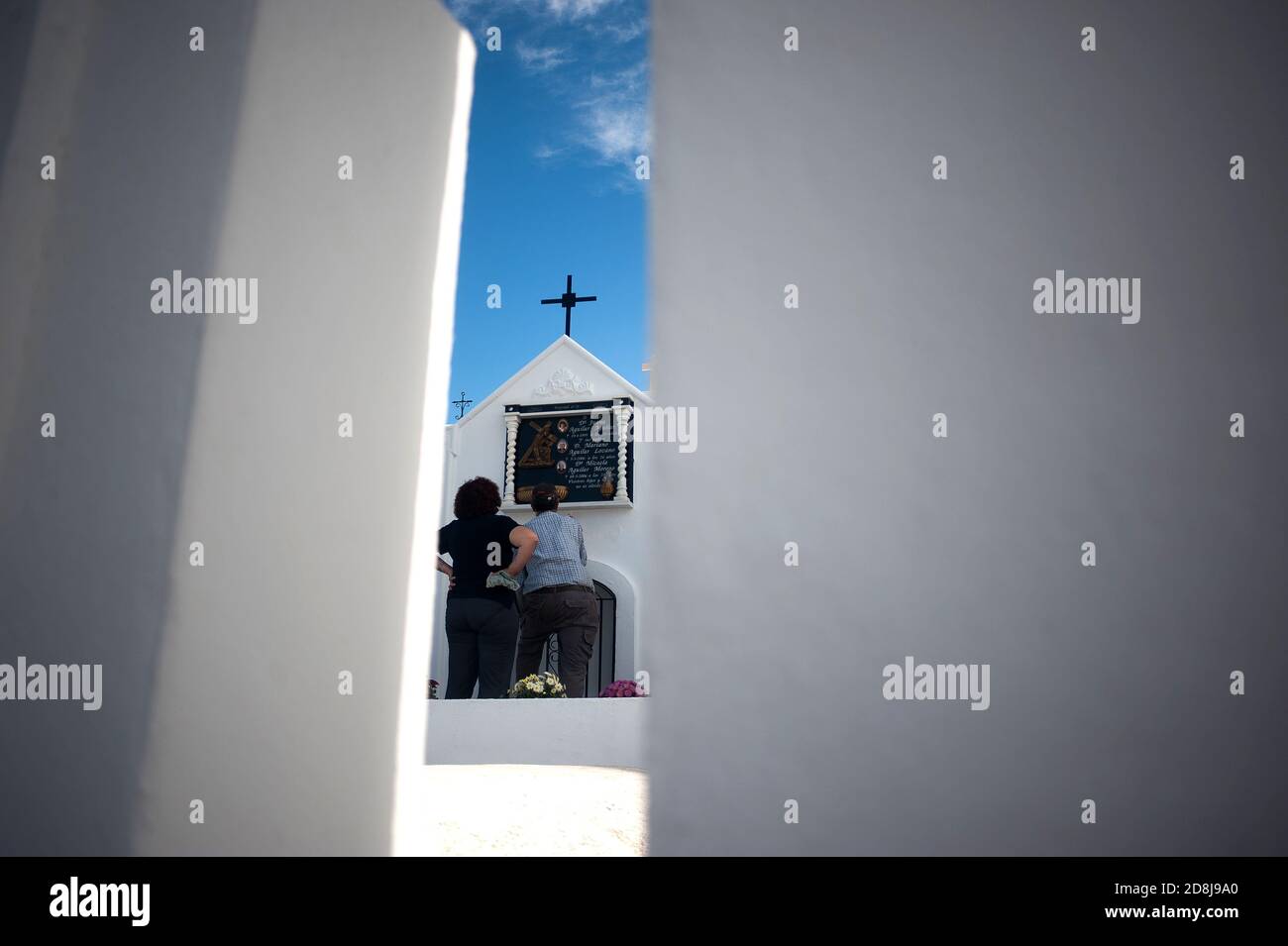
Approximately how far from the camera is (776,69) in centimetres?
225

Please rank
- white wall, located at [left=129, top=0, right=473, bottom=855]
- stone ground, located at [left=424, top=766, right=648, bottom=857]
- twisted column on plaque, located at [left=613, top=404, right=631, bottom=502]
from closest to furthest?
white wall, located at [left=129, top=0, right=473, bottom=855] → stone ground, located at [left=424, top=766, right=648, bottom=857] → twisted column on plaque, located at [left=613, top=404, right=631, bottom=502]

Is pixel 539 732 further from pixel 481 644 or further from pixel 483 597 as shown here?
pixel 483 597

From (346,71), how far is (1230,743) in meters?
2.82

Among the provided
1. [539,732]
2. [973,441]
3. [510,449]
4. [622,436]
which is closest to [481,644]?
[539,732]

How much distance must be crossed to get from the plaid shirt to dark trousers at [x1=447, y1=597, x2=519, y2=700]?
298 mm

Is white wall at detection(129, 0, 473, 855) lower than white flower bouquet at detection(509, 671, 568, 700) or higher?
higher

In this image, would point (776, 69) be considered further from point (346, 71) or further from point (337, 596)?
point (337, 596)

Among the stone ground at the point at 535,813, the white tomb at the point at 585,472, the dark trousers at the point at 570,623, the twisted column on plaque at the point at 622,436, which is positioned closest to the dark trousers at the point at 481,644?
the dark trousers at the point at 570,623

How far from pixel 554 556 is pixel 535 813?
Result: 237cm

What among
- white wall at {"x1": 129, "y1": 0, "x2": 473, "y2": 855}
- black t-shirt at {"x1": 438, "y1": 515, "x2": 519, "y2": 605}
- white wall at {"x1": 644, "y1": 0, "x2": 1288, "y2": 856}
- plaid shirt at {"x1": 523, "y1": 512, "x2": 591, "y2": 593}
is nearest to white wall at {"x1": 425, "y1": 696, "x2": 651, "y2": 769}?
black t-shirt at {"x1": 438, "y1": 515, "x2": 519, "y2": 605}

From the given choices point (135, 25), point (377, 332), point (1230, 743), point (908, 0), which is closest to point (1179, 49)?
point (908, 0)

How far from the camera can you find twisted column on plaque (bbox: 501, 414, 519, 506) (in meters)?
11.2

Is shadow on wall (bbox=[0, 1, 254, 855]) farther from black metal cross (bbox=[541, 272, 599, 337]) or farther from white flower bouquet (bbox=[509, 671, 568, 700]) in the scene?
black metal cross (bbox=[541, 272, 599, 337])

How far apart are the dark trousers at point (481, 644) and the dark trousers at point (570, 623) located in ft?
0.83
